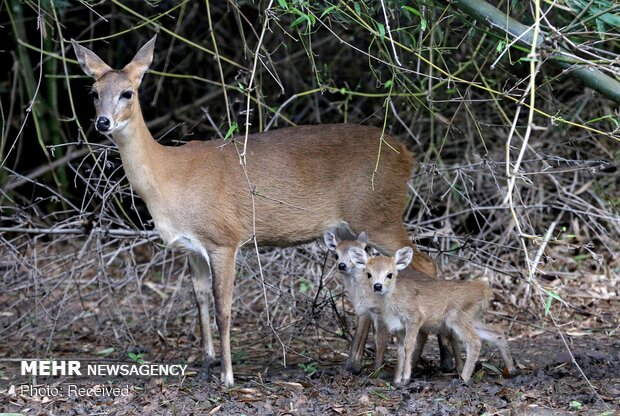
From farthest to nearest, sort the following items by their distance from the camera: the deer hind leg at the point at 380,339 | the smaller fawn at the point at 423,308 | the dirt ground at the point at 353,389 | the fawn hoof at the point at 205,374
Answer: the fawn hoof at the point at 205,374, the deer hind leg at the point at 380,339, the smaller fawn at the point at 423,308, the dirt ground at the point at 353,389

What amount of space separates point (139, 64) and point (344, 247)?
1829 millimetres

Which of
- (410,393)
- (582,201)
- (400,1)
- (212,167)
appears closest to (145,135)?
(212,167)

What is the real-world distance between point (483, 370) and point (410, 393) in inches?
36.2

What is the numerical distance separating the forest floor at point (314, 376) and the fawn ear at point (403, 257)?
75cm

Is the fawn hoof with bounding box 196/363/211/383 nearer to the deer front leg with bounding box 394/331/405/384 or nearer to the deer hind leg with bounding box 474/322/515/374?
the deer front leg with bounding box 394/331/405/384

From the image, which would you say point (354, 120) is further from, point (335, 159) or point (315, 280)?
point (335, 159)

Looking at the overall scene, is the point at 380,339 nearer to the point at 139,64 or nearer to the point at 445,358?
the point at 445,358

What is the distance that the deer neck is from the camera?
6355 mm

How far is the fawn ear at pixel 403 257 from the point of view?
21.1 feet

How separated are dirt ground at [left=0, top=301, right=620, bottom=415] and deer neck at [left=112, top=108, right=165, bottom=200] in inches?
50.3

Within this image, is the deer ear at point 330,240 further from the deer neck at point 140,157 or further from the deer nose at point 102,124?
the deer nose at point 102,124

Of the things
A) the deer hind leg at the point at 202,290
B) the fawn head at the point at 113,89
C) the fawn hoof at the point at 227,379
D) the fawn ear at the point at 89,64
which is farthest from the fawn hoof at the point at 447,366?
the fawn ear at the point at 89,64

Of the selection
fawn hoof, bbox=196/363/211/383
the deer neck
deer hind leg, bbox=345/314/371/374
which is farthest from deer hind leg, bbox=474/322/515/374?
the deer neck

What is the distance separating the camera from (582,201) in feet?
29.0
